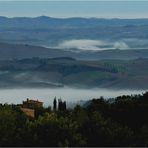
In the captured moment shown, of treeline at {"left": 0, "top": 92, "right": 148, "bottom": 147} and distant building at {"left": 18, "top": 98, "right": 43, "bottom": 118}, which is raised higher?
distant building at {"left": 18, "top": 98, "right": 43, "bottom": 118}

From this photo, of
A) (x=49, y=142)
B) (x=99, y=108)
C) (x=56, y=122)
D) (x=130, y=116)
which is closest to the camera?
(x=49, y=142)

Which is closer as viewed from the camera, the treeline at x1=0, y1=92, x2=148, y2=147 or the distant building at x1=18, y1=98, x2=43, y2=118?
the treeline at x1=0, y1=92, x2=148, y2=147

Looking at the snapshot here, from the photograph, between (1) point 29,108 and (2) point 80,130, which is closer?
(2) point 80,130

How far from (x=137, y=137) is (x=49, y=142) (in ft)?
31.5

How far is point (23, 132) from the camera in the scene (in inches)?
3219

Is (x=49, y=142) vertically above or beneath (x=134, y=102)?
beneath

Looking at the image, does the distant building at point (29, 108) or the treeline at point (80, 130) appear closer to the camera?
the treeline at point (80, 130)

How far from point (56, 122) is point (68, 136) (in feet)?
13.8

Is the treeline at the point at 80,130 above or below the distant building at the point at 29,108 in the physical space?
below

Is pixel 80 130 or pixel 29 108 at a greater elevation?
pixel 29 108

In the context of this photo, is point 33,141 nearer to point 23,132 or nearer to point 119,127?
point 23,132

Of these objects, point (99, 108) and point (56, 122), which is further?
point (99, 108)

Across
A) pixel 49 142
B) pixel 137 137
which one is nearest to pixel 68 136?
pixel 49 142

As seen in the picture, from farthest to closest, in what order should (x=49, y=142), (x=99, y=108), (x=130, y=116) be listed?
(x=99, y=108) < (x=130, y=116) < (x=49, y=142)
